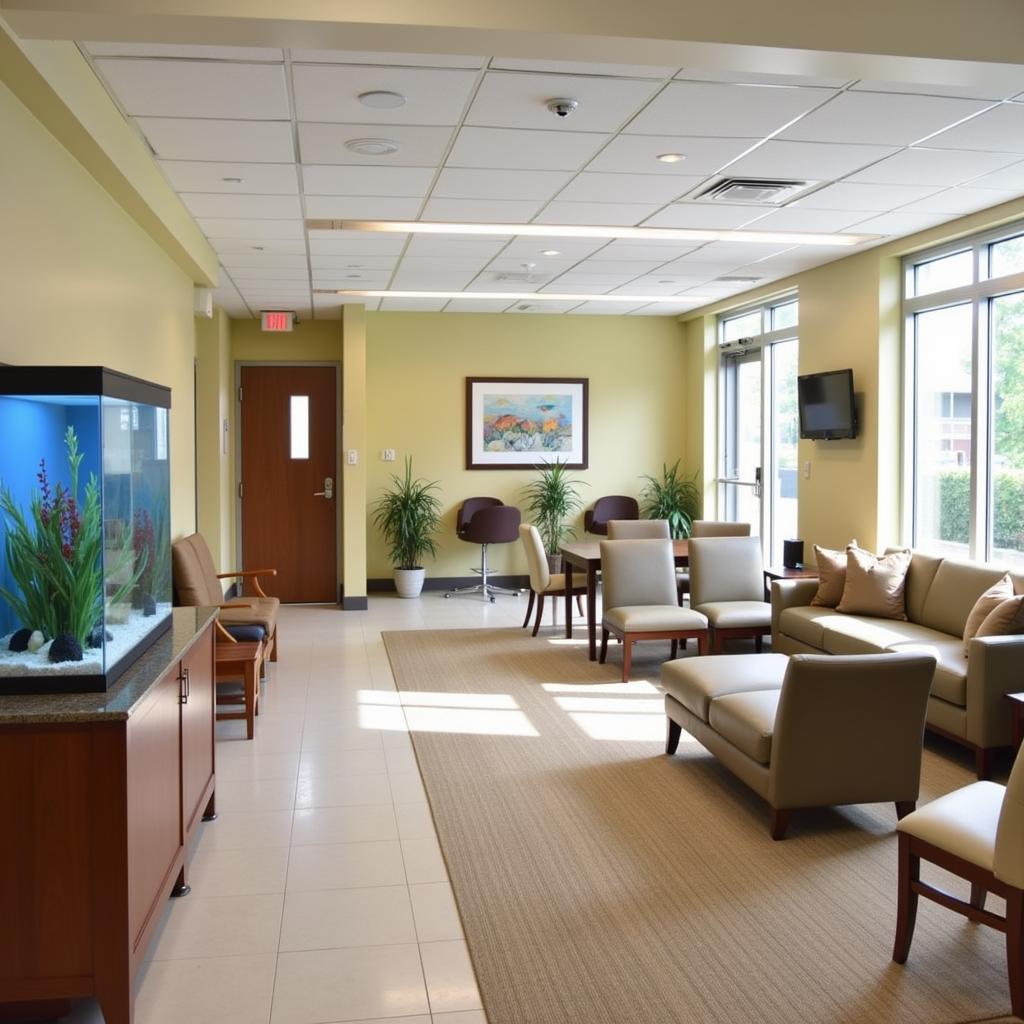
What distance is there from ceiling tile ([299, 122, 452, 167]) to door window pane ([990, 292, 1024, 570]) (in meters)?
3.60

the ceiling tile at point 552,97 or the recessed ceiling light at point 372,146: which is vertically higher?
the recessed ceiling light at point 372,146

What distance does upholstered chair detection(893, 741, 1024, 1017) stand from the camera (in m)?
2.53

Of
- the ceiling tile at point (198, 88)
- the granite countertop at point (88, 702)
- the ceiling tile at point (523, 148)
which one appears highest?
the ceiling tile at point (523, 148)

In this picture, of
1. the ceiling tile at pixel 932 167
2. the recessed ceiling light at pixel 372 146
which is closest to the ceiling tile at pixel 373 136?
the recessed ceiling light at pixel 372 146

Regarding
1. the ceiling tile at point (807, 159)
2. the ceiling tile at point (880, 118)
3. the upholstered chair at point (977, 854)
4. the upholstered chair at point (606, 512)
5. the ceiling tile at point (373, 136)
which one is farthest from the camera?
the upholstered chair at point (606, 512)

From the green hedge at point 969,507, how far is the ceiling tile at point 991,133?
2.09 meters

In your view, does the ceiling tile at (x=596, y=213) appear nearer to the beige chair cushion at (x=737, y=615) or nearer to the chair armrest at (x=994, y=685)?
the beige chair cushion at (x=737, y=615)

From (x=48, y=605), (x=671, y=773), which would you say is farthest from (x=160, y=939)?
(x=671, y=773)

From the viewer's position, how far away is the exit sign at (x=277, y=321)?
9453 millimetres

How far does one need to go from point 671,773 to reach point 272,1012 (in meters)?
2.41

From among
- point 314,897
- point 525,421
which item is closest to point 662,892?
point 314,897

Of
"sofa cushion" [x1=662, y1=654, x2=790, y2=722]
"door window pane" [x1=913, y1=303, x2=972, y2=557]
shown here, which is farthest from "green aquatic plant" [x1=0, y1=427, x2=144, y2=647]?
"door window pane" [x1=913, y1=303, x2=972, y2=557]

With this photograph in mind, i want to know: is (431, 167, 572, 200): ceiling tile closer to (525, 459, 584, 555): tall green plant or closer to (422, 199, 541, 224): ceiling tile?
(422, 199, 541, 224): ceiling tile

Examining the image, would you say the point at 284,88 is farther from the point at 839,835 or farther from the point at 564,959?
the point at 839,835
